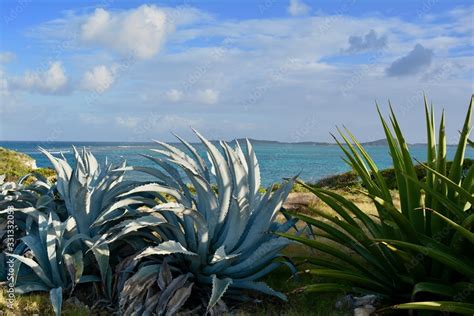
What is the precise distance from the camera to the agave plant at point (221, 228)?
4418 mm

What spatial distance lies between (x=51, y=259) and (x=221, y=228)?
4.91 ft

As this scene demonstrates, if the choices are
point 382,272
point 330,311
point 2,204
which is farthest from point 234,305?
point 2,204

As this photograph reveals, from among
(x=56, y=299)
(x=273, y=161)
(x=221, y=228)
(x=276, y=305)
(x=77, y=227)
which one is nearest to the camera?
(x=56, y=299)

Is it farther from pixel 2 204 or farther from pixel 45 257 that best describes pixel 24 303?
pixel 2 204

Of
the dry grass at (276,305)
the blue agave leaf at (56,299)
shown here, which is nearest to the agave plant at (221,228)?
the dry grass at (276,305)

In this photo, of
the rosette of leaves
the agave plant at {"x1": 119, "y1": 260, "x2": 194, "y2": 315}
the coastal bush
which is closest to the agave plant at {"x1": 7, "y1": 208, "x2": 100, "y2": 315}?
the coastal bush

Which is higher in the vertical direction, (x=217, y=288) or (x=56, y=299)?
(x=217, y=288)

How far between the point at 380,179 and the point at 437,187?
423mm

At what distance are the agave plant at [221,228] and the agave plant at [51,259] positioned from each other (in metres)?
0.38

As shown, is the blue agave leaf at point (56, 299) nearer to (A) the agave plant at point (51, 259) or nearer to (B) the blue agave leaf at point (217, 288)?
(A) the agave plant at point (51, 259)

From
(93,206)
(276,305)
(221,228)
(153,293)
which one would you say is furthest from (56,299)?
(276,305)

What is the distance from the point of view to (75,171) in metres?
5.03

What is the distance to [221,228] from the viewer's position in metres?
4.64

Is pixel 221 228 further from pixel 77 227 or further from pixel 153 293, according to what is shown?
pixel 77 227
